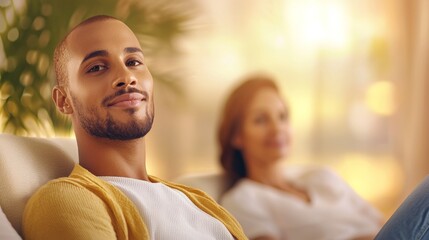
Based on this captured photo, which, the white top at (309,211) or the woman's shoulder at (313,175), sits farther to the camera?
the woman's shoulder at (313,175)

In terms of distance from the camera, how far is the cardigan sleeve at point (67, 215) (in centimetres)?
93

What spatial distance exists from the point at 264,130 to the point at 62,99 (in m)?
1.41

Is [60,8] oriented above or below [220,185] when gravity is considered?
above

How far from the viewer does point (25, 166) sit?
43.3 inches

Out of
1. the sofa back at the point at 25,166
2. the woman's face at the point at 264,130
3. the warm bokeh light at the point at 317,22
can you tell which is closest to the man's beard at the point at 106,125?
the sofa back at the point at 25,166

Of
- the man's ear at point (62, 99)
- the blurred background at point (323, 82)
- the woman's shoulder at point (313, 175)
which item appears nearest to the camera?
the man's ear at point (62, 99)

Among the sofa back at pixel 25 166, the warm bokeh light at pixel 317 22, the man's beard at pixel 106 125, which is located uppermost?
the man's beard at pixel 106 125

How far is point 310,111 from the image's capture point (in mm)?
3402

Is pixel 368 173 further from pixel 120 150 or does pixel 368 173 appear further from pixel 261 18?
pixel 120 150

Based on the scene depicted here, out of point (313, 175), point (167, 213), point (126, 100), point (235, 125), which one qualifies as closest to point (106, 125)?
point (126, 100)

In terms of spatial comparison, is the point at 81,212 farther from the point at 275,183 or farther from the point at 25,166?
the point at 275,183

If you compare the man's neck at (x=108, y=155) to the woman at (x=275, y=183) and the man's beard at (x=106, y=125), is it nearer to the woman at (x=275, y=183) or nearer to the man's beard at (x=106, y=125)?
the man's beard at (x=106, y=125)

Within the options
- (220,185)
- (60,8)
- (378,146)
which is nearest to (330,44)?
(378,146)

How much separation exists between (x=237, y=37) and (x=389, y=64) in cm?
80
